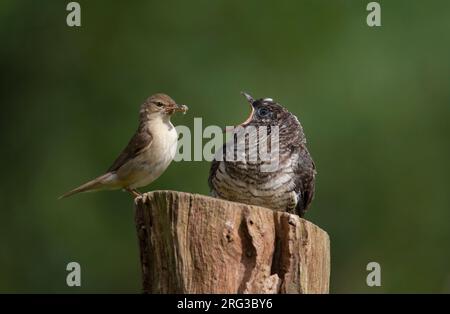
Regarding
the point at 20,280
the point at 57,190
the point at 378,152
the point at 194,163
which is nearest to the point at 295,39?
the point at 378,152

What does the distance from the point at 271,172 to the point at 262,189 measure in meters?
0.16

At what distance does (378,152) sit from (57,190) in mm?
4921

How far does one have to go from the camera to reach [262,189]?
804 centimetres

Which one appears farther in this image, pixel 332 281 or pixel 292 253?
pixel 332 281

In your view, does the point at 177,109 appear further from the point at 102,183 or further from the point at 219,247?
the point at 219,247

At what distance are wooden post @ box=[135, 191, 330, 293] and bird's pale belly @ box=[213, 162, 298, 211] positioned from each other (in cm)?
147

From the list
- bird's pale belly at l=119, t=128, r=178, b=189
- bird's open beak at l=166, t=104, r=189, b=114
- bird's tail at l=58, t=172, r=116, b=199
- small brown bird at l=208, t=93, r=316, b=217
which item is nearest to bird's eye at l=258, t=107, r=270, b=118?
small brown bird at l=208, t=93, r=316, b=217

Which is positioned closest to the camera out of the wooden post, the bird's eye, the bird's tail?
the wooden post

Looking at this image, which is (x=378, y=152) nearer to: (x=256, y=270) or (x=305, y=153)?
(x=305, y=153)

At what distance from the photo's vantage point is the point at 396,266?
673 inches

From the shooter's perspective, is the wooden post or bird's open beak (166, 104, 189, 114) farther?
bird's open beak (166, 104, 189, 114)

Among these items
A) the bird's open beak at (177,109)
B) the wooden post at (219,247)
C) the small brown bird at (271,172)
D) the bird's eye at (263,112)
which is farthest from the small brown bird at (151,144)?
the wooden post at (219,247)

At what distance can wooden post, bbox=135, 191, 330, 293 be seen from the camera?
627 cm

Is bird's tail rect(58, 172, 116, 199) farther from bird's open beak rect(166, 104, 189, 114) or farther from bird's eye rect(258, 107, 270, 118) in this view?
bird's eye rect(258, 107, 270, 118)
